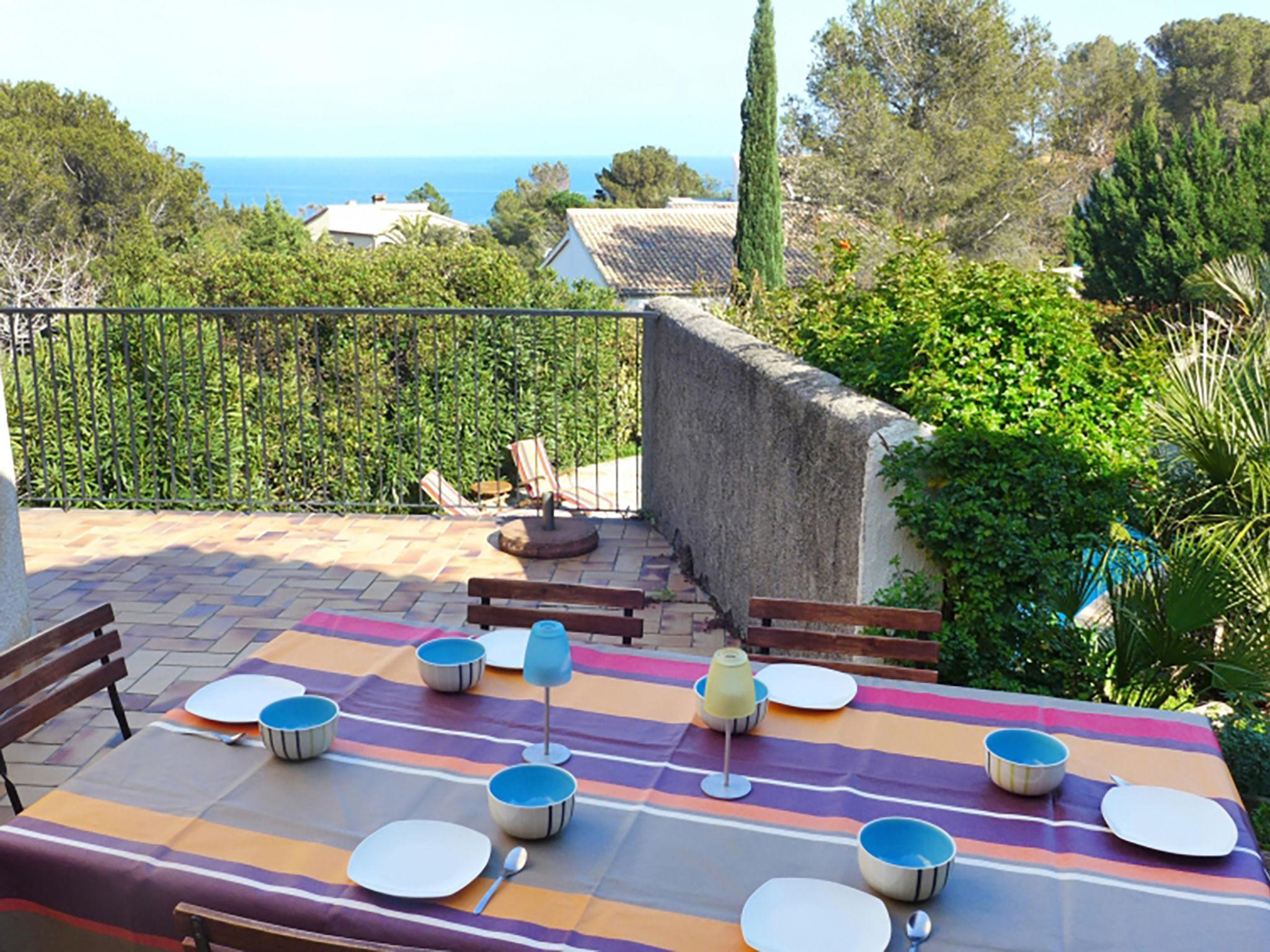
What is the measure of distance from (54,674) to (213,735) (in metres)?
0.73

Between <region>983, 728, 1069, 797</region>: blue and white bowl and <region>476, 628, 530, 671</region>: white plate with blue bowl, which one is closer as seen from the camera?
<region>983, 728, 1069, 797</region>: blue and white bowl

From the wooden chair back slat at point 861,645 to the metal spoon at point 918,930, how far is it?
1.25m

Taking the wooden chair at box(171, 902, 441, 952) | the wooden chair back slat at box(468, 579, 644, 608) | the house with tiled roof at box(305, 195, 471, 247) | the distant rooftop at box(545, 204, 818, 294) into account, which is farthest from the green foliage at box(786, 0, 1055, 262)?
the wooden chair at box(171, 902, 441, 952)

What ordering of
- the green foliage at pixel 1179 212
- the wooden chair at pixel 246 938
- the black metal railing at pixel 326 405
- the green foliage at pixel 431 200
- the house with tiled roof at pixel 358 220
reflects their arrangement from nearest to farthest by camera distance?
the wooden chair at pixel 246 938 < the black metal railing at pixel 326 405 < the green foliage at pixel 1179 212 < the house with tiled roof at pixel 358 220 < the green foliage at pixel 431 200

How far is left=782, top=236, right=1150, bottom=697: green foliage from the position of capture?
3189mm

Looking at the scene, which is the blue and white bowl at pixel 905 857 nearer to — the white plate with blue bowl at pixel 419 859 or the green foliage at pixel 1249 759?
the white plate with blue bowl at pixel 419 859

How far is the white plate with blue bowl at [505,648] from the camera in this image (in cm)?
259

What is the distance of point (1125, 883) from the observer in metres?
1.75

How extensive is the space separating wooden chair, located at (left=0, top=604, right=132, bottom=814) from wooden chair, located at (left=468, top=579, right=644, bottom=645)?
3.18 feet

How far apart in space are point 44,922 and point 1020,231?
31.6m

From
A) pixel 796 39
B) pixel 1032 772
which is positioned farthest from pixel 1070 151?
pixel 1032 772

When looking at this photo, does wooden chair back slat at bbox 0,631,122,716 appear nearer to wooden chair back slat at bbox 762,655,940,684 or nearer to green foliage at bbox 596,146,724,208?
wooden chair back slat at bbox 762,655,940,684

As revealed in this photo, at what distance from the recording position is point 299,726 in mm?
2211

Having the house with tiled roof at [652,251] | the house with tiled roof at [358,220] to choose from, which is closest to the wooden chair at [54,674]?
the house with tiled roof at [652,251]
